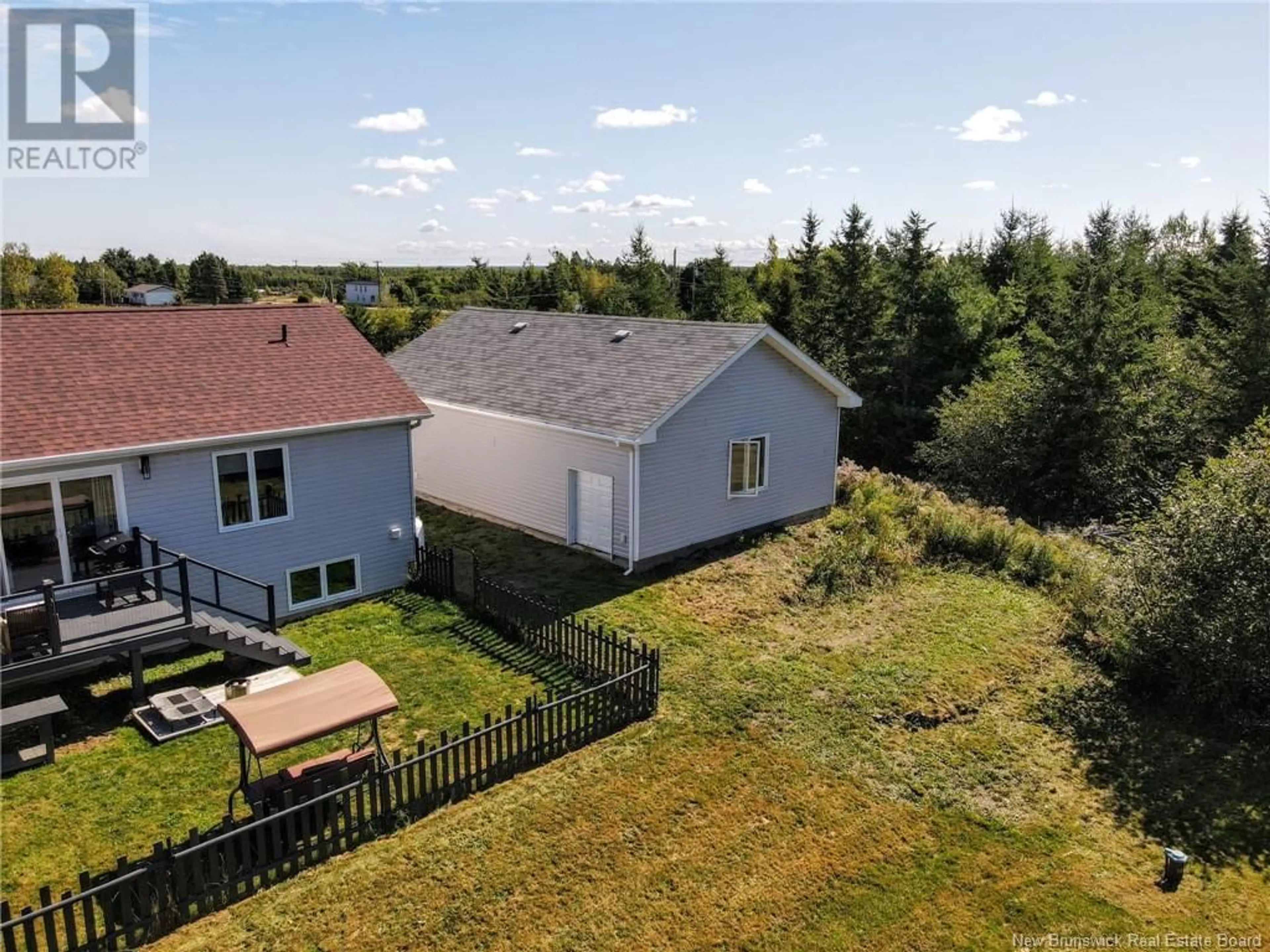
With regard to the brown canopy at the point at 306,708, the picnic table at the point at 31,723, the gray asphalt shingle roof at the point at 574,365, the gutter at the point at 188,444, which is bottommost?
the picnic table at the point at 31,723

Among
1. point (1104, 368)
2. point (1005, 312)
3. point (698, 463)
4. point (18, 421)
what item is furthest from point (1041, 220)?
Result: point (18, 421)

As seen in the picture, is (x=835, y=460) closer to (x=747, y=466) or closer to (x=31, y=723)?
(x=747, y=466)

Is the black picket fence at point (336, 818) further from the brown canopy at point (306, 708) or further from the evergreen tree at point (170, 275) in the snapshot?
the evergreen tree at point (170, 275)

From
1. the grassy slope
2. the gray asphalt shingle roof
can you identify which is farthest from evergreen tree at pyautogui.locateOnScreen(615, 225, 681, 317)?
the grassy slope

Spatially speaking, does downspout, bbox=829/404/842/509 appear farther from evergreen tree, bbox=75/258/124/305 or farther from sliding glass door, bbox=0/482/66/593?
evergreen tree, bbox=75/258/124/305

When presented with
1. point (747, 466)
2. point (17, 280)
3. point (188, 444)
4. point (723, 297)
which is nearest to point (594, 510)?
point (747, 466)

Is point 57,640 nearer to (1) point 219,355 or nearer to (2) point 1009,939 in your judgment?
(1) point 219,355

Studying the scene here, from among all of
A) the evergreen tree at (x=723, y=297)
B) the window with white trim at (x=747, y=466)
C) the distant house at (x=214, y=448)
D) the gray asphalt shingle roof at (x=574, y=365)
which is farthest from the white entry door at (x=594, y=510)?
the evergreen tree at (x=723, y=297)
